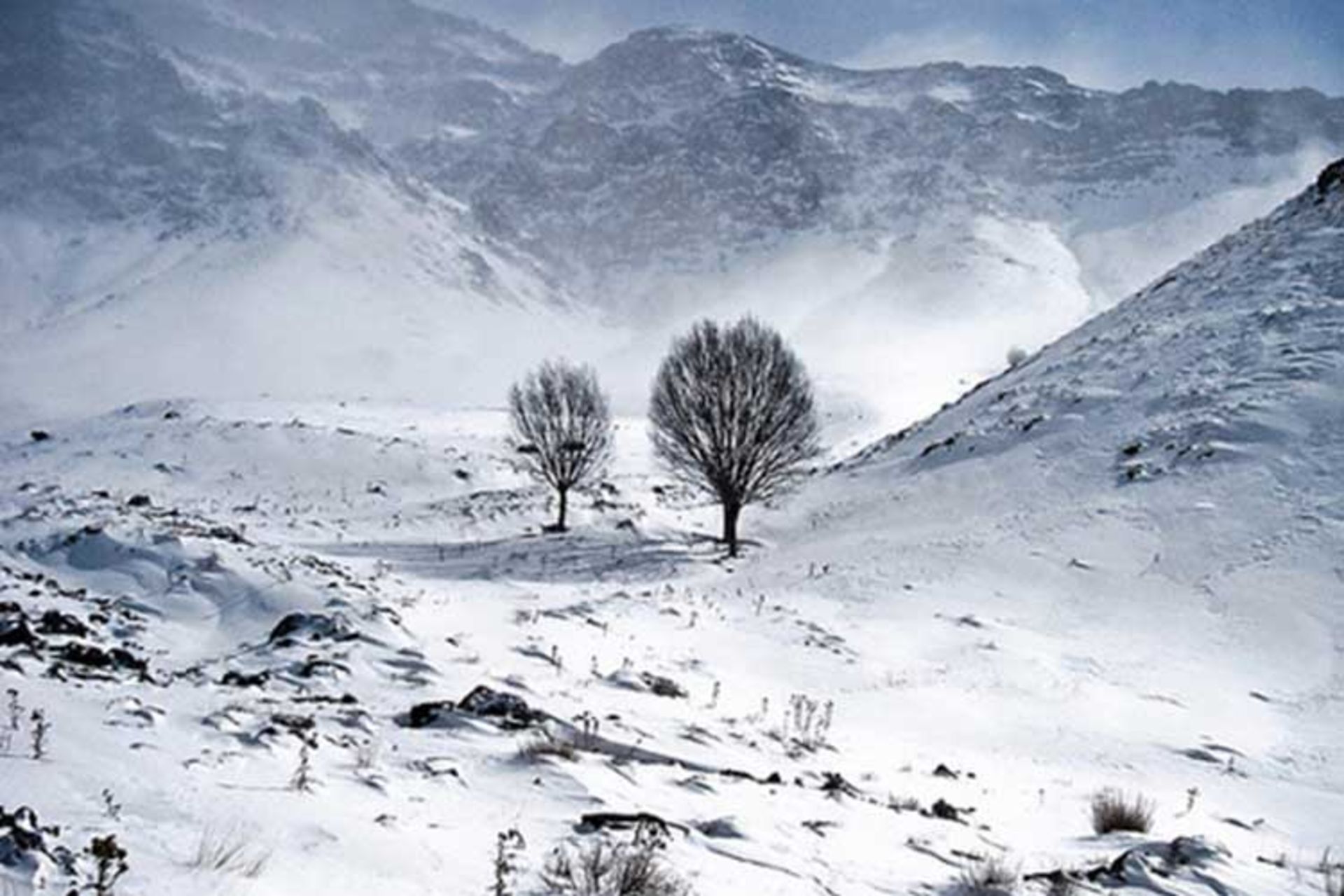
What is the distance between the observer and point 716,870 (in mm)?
4914

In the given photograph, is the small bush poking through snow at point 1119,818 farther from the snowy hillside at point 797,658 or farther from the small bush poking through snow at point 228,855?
the small bush poking through snow at point 228,855

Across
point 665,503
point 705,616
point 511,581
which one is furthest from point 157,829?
point 665,503

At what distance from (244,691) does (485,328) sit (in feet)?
574

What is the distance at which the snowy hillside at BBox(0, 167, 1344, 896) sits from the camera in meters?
5.04

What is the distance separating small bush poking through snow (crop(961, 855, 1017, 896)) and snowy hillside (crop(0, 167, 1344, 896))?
0.10 m

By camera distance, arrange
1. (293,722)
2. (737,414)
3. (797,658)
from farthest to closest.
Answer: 1. (737,414)
2. (797,658)
3. (293,722)

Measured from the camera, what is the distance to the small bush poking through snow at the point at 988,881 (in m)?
5.21

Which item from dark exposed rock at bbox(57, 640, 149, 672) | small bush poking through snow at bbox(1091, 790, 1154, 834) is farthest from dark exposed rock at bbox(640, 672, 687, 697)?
dark exposed rock at bbox(57, 640, 149, 672)

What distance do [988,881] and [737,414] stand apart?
23905 mm

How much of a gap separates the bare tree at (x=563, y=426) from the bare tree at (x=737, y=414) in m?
4.83

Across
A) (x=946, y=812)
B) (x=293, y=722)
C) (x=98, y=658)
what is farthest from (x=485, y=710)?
(x=946, y=812)

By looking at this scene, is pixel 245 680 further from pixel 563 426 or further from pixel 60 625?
pixel 563 426

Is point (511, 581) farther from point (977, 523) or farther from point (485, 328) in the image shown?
point (485, 328)

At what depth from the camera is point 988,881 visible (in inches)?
209
